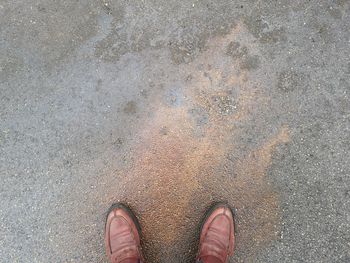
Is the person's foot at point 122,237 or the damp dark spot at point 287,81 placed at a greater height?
the damp dark spot at point 287,81

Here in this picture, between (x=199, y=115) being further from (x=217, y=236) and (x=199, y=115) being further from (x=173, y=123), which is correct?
(x=217, y=236)

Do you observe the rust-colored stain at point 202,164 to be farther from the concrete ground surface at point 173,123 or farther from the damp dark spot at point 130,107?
the damp dark spot at point 130,107

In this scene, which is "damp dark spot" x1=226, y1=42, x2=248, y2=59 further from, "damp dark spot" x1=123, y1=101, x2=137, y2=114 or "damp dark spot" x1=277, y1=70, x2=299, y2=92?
"damp dark spot" x1=123, y1=101, x2=137, y2=114

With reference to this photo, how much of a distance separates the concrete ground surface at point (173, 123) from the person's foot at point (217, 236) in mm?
66

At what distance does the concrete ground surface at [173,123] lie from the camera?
2.34m

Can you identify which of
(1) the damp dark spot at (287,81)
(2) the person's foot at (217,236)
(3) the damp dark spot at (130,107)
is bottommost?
(2) the person's foot at (217,236)

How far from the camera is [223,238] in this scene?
2.36m

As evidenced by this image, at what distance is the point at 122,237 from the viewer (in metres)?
2.37

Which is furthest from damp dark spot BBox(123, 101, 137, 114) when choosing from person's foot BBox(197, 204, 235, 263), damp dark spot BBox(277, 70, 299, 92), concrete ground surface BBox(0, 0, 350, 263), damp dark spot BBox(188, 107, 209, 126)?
damp dark spot BBox(277, 70, 299, 92)

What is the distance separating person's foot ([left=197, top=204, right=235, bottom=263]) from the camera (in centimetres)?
233

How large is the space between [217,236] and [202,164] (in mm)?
513

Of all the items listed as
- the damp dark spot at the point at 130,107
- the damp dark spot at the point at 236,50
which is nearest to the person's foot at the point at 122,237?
the damp dark spot at the point at 130,107

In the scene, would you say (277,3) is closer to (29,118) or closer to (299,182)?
(299,182)

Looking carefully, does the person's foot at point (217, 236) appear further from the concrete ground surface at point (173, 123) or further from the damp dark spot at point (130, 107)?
the damp dark spot at point (130, 107)
